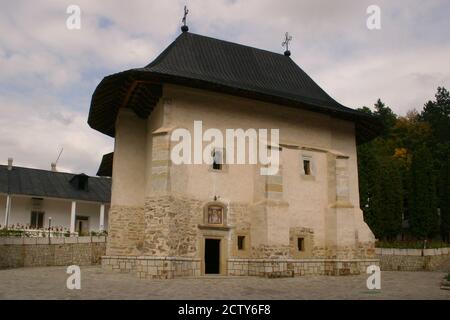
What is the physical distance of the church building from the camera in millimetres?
14414

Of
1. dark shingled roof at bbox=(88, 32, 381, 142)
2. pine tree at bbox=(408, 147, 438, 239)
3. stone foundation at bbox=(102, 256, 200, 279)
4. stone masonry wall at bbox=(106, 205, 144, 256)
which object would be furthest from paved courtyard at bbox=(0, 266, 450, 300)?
pine tree at bbox=(408, 147, 438, 239)

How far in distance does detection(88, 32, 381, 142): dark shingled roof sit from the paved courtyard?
6.18 metres

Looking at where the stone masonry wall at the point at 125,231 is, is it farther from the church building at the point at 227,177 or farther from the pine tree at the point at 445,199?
the pine tree at the point at 445,199

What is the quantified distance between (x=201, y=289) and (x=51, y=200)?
1983cm

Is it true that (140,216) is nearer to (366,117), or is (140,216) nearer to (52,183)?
(366,117)

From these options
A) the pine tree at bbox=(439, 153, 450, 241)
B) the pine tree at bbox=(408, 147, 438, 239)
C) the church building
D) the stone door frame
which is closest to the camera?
the church building

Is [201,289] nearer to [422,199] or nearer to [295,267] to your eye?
[295,267]

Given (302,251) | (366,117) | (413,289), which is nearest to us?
(413,289)

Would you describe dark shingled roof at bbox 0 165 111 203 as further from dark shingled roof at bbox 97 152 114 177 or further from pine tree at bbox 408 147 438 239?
pine tree at bbox 408 147 438 239

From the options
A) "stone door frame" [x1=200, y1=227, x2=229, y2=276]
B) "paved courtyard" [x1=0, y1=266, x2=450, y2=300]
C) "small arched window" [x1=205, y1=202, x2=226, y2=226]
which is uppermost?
"small arched window" [x1=205, y1=202, x2=226, y2=226]

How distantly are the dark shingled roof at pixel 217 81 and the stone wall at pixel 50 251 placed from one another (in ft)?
16.4

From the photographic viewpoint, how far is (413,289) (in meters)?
11.7
